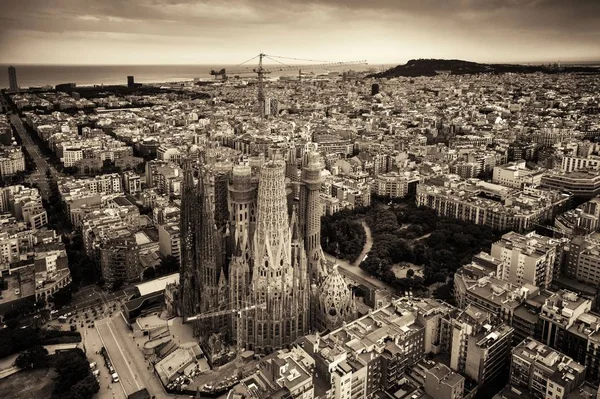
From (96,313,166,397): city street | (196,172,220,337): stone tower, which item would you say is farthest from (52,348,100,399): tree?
(196,172,220,337): stone tower

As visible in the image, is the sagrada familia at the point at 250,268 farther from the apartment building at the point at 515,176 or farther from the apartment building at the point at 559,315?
the apartment building at the point at 515,176

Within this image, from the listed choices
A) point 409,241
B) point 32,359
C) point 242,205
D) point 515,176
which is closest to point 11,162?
point 32,359

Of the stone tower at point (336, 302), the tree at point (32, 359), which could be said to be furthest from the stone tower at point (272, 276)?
the tree at point (32, 359)

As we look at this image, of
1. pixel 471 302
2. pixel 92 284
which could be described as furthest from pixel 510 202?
pixel 92 284

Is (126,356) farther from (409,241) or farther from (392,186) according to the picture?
(392,186)

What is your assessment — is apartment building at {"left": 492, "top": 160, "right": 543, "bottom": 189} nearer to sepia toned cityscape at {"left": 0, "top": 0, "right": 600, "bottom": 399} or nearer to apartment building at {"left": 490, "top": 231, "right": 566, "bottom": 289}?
sepia toned cityscape at {"left": 0, "top": 0, "right": 600, "bottom": 399}
